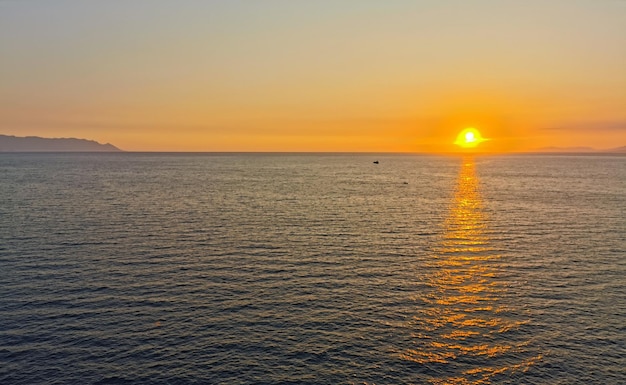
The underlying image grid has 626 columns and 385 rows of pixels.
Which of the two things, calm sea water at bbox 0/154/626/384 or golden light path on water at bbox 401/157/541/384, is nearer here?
calm sea water at bbox 0/154/626/384

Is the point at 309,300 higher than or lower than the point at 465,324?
higher

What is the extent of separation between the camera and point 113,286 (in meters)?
59.3

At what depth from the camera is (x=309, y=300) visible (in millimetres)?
55750

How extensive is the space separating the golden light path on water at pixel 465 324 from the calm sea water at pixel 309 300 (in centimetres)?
21

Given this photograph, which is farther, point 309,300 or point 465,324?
point 309,300

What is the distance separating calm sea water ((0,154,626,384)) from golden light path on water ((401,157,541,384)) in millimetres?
210

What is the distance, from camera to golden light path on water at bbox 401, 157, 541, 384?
4203cm

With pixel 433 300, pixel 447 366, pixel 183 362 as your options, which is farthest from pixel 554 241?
pixel 183 362

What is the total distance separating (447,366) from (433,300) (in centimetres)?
1523

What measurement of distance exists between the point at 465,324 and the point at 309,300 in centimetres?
1815

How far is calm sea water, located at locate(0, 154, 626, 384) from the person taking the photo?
41.6 metres

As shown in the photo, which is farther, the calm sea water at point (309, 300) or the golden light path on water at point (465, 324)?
the golden light path on water at point (465, 324)

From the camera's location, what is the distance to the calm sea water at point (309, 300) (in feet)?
136

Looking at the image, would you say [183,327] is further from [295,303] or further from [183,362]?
[295,303]
